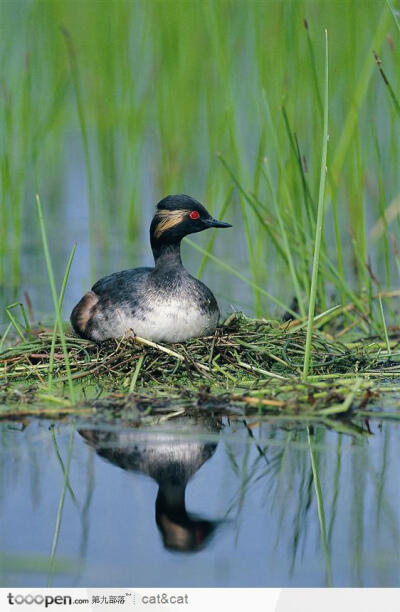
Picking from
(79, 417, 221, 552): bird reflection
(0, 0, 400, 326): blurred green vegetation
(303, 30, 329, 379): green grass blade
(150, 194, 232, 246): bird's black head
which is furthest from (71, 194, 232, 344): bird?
(79, 417, 221, 552): bird reflection

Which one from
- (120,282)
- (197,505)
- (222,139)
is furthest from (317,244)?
(222,139)

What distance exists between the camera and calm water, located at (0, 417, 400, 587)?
4129 millimetres

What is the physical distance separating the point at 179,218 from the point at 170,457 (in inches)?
99.8

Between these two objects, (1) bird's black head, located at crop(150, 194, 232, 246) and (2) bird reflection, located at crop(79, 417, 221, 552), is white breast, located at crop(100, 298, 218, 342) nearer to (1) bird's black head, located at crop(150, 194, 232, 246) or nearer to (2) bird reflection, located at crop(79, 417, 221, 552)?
(1) bird's black head, located at crop(150, 194, 232, 246)

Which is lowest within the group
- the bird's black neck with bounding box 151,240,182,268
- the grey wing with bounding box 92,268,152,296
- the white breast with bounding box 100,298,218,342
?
the white breast with bounding box 100,298,218,342

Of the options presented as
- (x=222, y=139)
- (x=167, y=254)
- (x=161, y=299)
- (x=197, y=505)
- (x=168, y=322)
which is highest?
(x=222, y=139)

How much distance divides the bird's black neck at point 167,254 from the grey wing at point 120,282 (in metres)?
0.15

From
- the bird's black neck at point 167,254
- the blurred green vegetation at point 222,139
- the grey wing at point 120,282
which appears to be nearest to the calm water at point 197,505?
the grey wing at point 120,282

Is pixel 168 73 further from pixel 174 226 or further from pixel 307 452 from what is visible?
pixel 307 452

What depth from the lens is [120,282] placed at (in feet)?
24.9

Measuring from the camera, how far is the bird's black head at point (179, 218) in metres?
7.43

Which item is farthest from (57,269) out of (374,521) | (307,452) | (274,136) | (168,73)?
(374,521)

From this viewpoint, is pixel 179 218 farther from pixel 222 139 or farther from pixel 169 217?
pixel 222 139

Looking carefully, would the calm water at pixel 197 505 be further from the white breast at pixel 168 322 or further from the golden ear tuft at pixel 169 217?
the golden ear tuft at pixel 169 217
